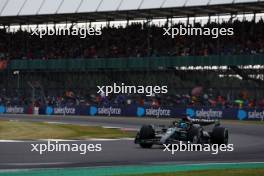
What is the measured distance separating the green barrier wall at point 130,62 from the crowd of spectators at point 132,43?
464 mm

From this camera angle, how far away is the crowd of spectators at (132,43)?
1767 inches

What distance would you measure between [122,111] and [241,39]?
938cm

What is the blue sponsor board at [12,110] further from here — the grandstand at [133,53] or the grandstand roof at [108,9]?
the grandstand roof at [108,9]

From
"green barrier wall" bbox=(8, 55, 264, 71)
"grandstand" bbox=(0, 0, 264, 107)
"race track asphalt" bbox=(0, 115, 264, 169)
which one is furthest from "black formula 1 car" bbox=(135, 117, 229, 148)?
"green barrier wall" bbox=(8, 55, 264, 71)

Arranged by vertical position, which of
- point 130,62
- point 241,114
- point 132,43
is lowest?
point 241,114

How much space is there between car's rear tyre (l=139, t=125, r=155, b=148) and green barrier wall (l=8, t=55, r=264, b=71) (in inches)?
968

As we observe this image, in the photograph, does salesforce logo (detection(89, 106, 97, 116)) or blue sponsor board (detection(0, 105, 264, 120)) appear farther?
salesforce logo (detection(89, 106, 97, 116))

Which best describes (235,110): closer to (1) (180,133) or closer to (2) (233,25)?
(2) (233,25)

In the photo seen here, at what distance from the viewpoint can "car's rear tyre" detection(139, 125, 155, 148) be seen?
19.1 m

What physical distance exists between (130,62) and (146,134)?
1221 inches

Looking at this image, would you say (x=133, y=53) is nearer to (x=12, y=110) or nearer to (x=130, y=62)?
(x=130, y=62)

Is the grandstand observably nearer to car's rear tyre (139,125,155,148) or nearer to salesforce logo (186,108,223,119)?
salesforce logo (186,108,223,119)

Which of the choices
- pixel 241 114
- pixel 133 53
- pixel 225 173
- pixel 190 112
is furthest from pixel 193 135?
pixel 133 53

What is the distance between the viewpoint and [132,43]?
2008 inches
